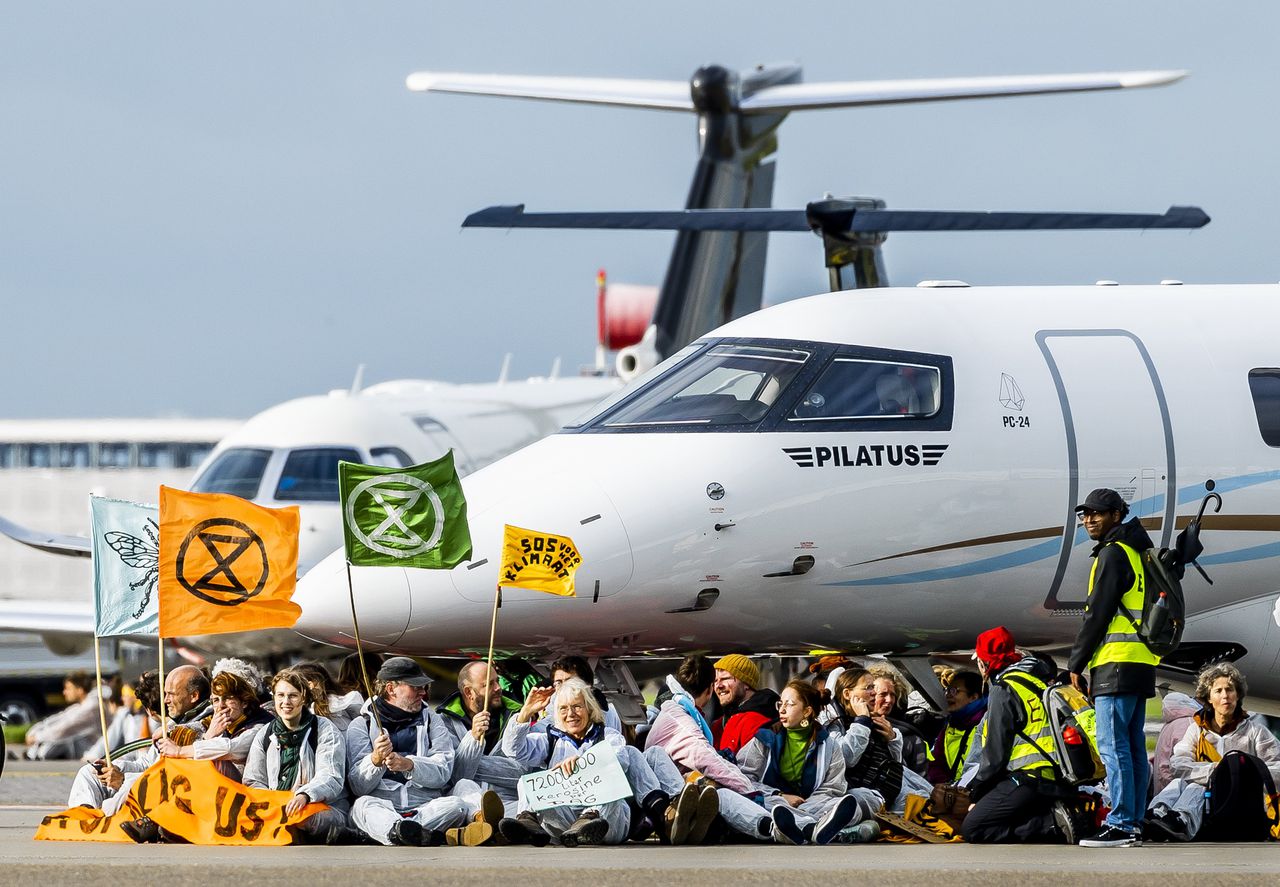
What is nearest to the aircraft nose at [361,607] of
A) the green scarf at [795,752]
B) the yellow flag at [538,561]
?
the yellow flag at [538,561]

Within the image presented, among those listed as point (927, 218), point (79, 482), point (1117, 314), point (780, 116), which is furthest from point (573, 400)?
point (79, 482)

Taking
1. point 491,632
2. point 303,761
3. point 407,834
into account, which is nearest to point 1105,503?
point 491,632

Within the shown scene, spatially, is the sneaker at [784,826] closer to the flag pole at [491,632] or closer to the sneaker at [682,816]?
the sneaker at [682,816]

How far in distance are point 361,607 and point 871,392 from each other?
3228 mm

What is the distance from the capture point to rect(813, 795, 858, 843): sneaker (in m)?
10.2

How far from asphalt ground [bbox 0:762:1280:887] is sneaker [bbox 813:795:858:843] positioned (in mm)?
138

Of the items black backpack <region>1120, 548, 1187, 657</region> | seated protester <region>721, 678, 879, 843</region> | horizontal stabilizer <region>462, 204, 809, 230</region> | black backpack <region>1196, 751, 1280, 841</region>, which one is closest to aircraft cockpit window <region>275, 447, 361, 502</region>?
horizontal stabilizer <region>462, 204, 809, 230</region>

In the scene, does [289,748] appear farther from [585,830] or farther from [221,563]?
[585,830]

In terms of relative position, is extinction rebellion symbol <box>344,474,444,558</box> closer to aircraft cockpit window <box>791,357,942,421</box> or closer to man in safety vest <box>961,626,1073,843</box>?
aircraft cockpit window <box>791,357,942,421</box>

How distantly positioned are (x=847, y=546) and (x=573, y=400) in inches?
622

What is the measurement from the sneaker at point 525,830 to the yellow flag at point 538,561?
1313mm

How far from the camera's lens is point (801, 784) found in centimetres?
1080

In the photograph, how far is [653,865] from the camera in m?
8.60

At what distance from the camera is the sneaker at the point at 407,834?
9945 mm
